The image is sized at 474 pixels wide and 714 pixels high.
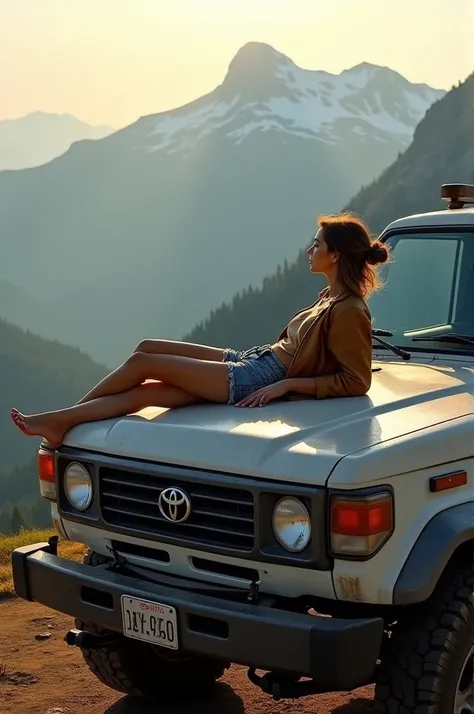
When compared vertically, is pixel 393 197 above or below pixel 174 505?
above

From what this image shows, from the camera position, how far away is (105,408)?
4.04 meters

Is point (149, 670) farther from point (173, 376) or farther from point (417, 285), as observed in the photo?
point (417, 285)

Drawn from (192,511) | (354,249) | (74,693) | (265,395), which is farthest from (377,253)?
(74,693)

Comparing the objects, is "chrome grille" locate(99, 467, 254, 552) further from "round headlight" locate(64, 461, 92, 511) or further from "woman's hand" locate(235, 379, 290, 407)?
"woman's hand" locate(235, 379, 290, 407)

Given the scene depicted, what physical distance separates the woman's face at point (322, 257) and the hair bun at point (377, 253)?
0.56 feet

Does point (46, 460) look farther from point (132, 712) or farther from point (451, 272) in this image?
point (451, 272)

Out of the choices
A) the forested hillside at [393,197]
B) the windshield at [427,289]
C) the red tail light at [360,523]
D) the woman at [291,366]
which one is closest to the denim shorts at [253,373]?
the woman at [291,366]

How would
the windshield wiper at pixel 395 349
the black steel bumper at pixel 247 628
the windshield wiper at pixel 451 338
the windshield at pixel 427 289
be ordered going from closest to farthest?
the black steel bumper at pixel 247 628 < the windshield wiper at pixel 451 338 < the windshield wiper at pixel 395 349 < the windshield at pixel 427 289

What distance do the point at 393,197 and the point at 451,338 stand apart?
345 ft

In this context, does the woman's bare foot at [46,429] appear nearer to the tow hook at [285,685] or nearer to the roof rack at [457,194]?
the tow hook at [285,685]

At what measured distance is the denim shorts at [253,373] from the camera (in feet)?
13.6

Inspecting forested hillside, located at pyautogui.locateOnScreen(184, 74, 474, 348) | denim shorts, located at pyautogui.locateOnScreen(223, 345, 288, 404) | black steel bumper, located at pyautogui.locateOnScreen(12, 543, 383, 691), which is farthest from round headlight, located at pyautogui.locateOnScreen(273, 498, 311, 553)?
forested hillside, located at pyautogui.locateOnScreen(184, 74, 474, 348)

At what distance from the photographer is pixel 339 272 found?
433cm

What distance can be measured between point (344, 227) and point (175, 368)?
106 cm
